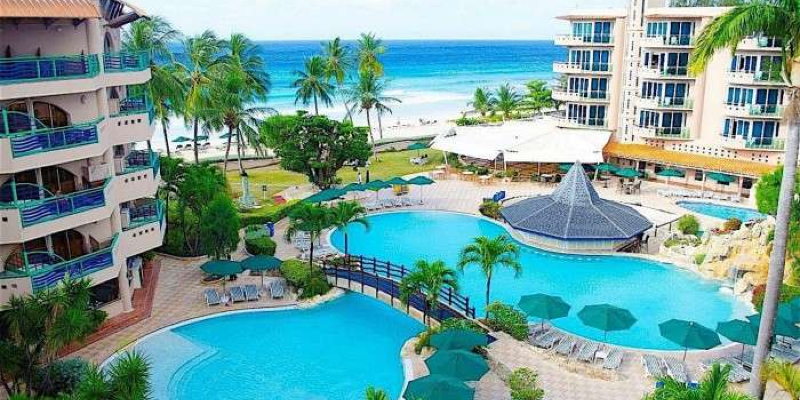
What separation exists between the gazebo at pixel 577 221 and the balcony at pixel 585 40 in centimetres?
1805

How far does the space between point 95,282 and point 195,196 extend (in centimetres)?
831

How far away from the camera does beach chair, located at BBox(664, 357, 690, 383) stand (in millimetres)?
20908

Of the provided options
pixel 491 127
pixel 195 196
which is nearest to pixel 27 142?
pixel 195 196

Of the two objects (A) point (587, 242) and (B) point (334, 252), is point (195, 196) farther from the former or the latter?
(A) point (587, 242)

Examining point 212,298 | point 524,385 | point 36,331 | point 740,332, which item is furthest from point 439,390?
point 212,298

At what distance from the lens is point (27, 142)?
66.2ft

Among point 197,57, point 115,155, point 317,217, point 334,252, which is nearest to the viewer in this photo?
point 115,155

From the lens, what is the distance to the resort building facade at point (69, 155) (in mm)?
20344

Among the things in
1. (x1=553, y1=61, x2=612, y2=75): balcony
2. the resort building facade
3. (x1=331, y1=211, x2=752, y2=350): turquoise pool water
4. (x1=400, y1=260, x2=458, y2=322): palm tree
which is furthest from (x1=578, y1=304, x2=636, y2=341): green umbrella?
(x1=553, y1=61, x2=612, y2=75): balcony

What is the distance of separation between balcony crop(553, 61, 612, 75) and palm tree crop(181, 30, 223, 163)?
26.7 meters

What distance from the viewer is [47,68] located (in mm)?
20891

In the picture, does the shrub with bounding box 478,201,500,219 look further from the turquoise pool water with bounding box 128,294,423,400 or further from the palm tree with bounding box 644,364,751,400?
the palm tree with bounding box 644,364,751,400

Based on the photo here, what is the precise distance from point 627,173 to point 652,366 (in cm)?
2592

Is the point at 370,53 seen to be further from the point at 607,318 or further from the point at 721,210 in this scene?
the point at 607,318
